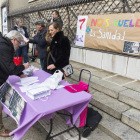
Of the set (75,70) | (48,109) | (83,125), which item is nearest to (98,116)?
(83,125)

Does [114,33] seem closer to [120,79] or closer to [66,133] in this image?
[120,79]

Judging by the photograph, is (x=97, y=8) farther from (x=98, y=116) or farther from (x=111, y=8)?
(x=98, y=116)

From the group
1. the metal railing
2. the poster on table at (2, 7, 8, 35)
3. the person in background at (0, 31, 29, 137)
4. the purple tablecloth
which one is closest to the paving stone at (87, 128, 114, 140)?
the purple tablecloth

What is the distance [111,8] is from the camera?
172 inches

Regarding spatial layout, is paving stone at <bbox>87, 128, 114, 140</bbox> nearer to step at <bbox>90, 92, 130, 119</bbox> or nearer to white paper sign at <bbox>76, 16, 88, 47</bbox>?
step at <bbox>90, 92, 130, 119</bbox>

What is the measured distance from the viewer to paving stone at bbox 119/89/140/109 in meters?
2.51

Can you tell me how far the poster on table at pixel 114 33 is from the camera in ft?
10.9

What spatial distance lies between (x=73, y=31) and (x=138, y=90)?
129 inches

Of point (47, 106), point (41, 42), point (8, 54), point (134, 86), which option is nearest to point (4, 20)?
point (41, 42)

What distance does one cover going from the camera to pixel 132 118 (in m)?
2.28

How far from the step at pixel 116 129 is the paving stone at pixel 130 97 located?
16.2 inches

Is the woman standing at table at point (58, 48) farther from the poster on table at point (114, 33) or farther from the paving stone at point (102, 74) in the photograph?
the poster on table at point (114, 33)

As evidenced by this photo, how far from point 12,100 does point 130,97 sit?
77.5 inches

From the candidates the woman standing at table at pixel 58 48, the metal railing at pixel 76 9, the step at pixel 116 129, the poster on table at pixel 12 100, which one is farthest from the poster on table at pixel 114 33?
the poster on table at pixel 12 100
